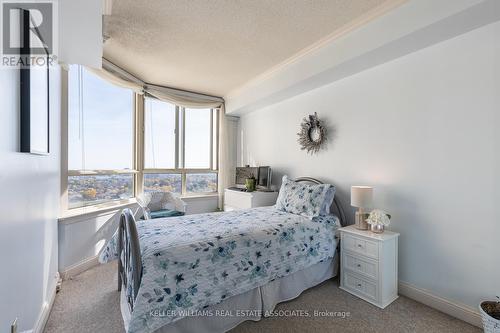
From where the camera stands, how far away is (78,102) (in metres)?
3.05

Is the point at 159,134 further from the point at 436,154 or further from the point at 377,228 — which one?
the point at 436,154

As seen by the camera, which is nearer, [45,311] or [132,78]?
[45,311]

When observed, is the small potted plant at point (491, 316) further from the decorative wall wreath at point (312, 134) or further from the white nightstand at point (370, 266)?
the decorative wall wreath at point (312, 134)

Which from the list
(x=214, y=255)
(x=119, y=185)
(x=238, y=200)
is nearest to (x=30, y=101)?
(x=214, y=255)

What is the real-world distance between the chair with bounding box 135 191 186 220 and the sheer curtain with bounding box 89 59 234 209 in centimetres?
120

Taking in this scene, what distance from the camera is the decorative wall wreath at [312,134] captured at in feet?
10.7

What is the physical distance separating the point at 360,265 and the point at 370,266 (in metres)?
0.10

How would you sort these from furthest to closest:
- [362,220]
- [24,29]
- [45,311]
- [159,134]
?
1. [159,134]
2. [362,220]
3. [45,311]
4. [24,29]

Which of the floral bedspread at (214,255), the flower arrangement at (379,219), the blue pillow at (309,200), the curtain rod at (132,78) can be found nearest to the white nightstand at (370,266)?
the flower arrangement at (379,219)

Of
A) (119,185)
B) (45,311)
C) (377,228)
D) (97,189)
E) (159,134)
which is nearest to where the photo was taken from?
(45,311)

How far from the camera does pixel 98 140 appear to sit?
3324mm

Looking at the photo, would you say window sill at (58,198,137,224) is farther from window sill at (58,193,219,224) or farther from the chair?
the chair

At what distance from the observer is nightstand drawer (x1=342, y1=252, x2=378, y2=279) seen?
2197 millimetres

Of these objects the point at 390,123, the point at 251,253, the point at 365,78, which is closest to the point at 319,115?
the point at 365,78
